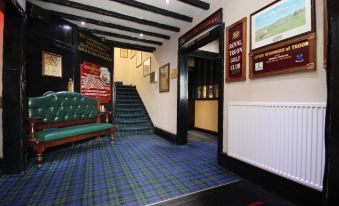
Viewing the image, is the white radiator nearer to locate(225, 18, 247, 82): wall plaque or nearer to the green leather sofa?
locate(225, 18, 247, 82): wall plaque

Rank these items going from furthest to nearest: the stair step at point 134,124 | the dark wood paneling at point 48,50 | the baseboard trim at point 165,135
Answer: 1. the stair step at point 134,124
2. the baseboard trim at point 165,135
3. the dark wood paneling at point 48,50

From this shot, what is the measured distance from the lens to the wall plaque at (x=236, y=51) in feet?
7.67

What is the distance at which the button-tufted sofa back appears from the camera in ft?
9.78

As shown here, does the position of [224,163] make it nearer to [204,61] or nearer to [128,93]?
[204,61]

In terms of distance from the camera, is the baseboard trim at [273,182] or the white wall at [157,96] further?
the white wall at [157,96]

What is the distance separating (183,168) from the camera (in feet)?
8.46

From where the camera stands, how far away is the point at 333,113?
3.45 feet

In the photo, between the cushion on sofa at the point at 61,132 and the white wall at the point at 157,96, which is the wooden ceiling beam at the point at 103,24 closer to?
the white wall at the point at 157,96

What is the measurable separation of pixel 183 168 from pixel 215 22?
2.45m

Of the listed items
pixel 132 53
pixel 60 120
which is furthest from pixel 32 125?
pixel 132 53

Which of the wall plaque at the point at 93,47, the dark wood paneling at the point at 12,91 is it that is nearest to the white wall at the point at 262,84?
the wall plaque at the point at 93,47

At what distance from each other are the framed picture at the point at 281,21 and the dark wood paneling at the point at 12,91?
10.2 feet

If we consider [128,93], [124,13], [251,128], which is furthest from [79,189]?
[128,93]

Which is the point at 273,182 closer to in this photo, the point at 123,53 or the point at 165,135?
the point at 165,135
